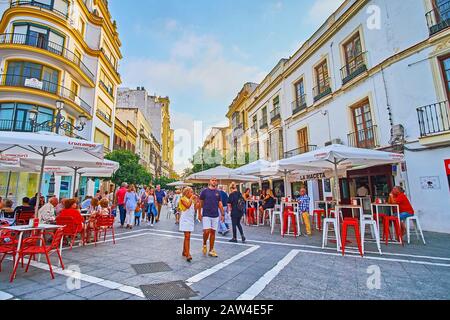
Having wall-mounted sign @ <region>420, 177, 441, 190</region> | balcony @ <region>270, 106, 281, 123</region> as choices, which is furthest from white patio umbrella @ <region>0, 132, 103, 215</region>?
balcony @ <region>270, 106, 281, 123</region>

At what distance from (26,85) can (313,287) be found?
21.4 metres

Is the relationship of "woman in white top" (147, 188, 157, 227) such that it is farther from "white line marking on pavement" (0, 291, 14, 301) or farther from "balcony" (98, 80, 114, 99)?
"balcony" (98, 80, 114, 99)

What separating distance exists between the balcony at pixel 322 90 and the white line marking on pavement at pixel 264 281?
11.7m

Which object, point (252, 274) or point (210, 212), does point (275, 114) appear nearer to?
point (210, 212)

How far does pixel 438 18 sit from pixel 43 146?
1349cm

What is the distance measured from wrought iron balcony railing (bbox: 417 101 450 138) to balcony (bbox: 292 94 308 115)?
25.2 feet

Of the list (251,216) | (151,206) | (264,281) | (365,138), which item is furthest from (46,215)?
(365,138)

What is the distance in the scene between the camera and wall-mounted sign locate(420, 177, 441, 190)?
8.36 metres

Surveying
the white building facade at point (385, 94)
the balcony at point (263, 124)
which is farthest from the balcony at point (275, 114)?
the white building facade at point (385, 94)

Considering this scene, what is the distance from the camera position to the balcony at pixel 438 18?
27.8ft

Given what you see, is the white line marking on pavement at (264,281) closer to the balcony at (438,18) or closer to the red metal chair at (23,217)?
the red metal chair at (23,217)

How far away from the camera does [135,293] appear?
3328mm

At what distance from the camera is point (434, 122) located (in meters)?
8.54
